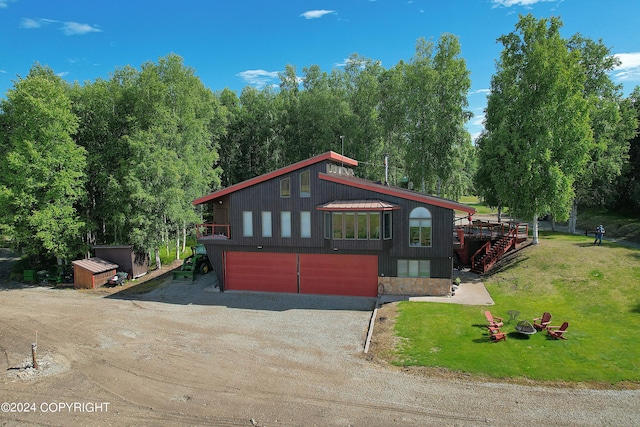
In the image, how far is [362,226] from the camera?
24234mm

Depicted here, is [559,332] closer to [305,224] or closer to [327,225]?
[327,225]

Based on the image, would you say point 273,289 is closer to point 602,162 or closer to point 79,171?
point 79,171

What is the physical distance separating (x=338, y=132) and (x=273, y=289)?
995 inches

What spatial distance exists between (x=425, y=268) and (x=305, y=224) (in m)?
7.81

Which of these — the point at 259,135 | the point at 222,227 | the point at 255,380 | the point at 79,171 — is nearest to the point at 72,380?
the point at 255,380

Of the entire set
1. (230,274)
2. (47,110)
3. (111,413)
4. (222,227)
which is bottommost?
(111,413)

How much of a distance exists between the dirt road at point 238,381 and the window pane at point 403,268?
3.63 m

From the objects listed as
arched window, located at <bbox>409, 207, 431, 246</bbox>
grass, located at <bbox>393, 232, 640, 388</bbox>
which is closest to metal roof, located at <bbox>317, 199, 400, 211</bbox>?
arched window, located at <bbox>409, 207, 431, 246</bbox>

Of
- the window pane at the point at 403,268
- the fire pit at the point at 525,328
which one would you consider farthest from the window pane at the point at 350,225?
the fire pit at the point at 525,328

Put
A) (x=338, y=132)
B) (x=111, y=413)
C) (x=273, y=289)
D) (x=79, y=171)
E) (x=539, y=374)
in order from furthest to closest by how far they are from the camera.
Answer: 1. (x=338, y=132)
2. (x=79, y=171)
3. (x=273, y=289)
4. (x=539, y=374)
5. (x=111, y=413)

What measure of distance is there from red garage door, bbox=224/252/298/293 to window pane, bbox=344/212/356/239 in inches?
154

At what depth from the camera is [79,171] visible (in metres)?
32.6

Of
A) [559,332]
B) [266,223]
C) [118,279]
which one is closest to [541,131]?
[559,332]

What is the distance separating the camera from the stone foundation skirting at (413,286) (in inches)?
948
